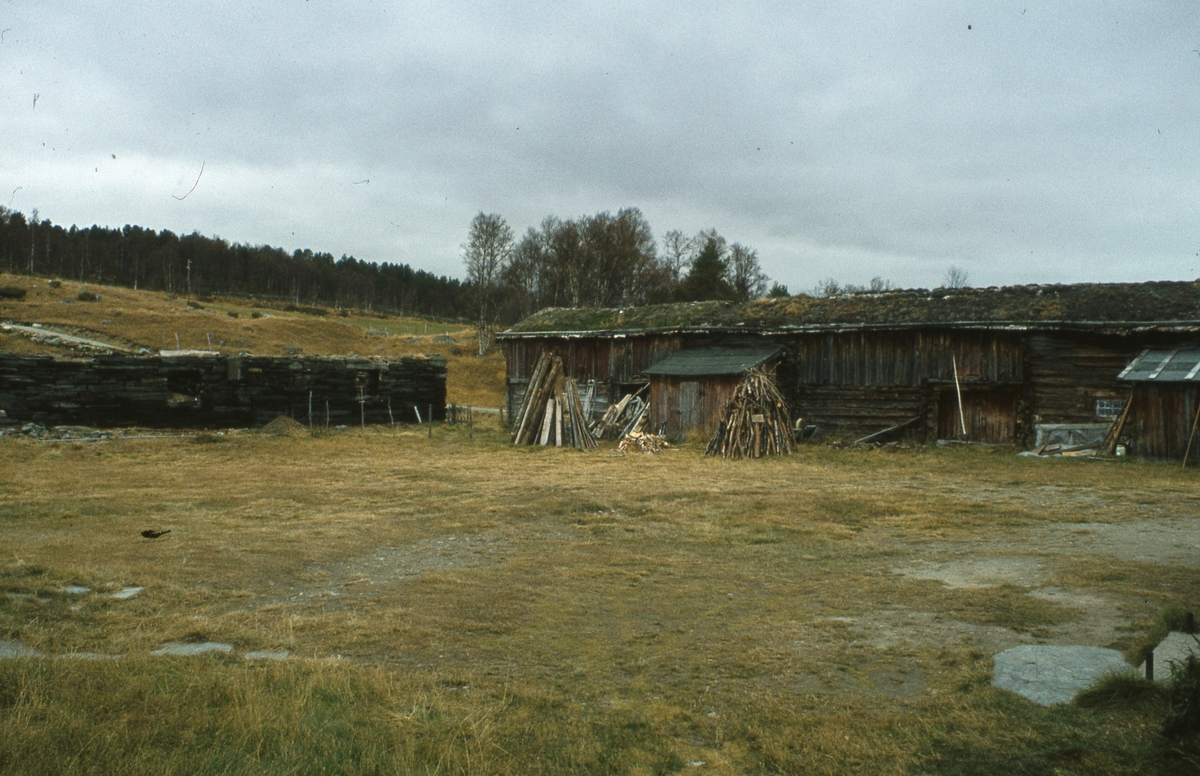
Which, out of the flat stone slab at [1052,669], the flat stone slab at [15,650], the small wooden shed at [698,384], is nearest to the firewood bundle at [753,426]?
the small wooden shed at [698,384]

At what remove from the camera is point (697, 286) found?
6159 cm

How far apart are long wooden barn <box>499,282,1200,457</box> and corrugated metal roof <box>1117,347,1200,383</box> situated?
0.55 meters

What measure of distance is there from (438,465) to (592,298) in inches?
1747

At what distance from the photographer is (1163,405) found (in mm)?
19250

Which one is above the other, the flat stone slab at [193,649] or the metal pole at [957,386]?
the metal pole at [957,386]

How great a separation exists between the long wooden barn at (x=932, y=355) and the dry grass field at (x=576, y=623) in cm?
872

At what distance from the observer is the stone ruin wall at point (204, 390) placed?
23.8 meters

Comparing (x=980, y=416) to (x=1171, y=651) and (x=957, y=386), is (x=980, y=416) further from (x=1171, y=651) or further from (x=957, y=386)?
(x=1171, y=651)

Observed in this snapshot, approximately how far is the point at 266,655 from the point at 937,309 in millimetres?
23675

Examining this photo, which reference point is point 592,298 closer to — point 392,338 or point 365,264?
point 392,338

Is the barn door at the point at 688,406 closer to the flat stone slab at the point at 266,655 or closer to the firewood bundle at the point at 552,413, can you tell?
the firewood bundle at the point at 552,413

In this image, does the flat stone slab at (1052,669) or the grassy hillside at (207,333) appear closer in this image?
the flat stone slab at (1052,669)

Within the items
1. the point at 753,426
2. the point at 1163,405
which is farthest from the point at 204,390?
the point at 1163,405

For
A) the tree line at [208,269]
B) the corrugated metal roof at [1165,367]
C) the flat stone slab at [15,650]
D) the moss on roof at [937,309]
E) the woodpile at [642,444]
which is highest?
the tree line at [208,269]
